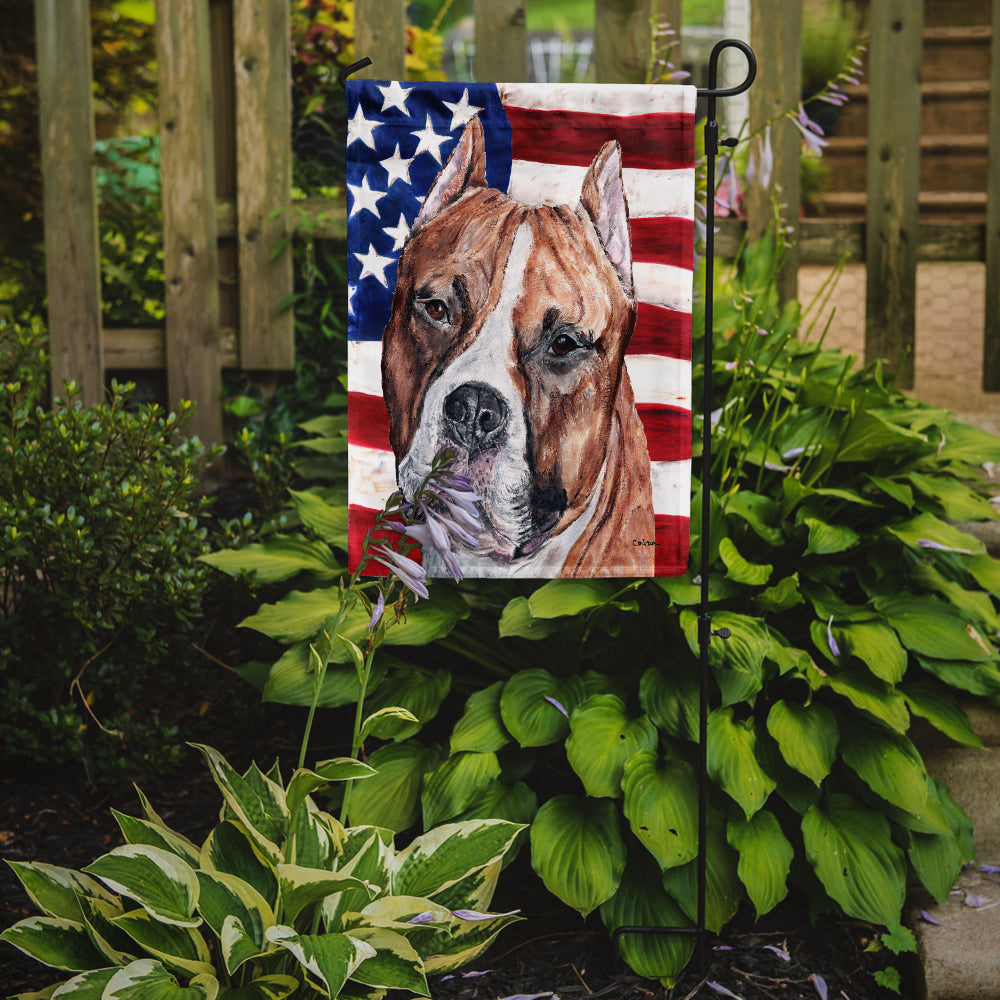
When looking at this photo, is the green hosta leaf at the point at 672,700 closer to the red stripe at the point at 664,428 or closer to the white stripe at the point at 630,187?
the red stripe at the point at 664,428

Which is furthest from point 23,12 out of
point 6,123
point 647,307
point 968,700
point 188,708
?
point 968,700

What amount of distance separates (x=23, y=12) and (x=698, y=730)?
4.21 m

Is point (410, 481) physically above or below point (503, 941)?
above

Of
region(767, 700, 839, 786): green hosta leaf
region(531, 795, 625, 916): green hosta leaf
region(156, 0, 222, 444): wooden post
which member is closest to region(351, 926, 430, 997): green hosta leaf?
region(531, 795, 625, 916): green hosta leaf

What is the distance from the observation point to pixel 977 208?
20.7 feet

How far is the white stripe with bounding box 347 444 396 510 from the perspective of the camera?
1.98 meters

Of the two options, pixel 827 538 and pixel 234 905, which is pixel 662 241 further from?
pixel 234 905

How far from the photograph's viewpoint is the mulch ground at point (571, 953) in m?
1.91

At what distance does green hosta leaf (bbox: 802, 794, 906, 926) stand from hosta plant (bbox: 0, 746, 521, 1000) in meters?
0.65

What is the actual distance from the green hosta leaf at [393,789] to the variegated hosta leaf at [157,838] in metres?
0.42

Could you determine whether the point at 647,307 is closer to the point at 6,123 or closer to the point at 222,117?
the point at 222,117

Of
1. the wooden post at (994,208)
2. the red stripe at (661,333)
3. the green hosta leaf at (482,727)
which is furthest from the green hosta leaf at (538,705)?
the wooden post at (994,208)

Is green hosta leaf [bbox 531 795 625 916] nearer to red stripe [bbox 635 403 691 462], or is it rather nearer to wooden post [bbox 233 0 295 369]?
red stripe [bbox 635 403 691 462]

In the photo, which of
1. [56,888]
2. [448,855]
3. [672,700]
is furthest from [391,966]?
[672,700]
